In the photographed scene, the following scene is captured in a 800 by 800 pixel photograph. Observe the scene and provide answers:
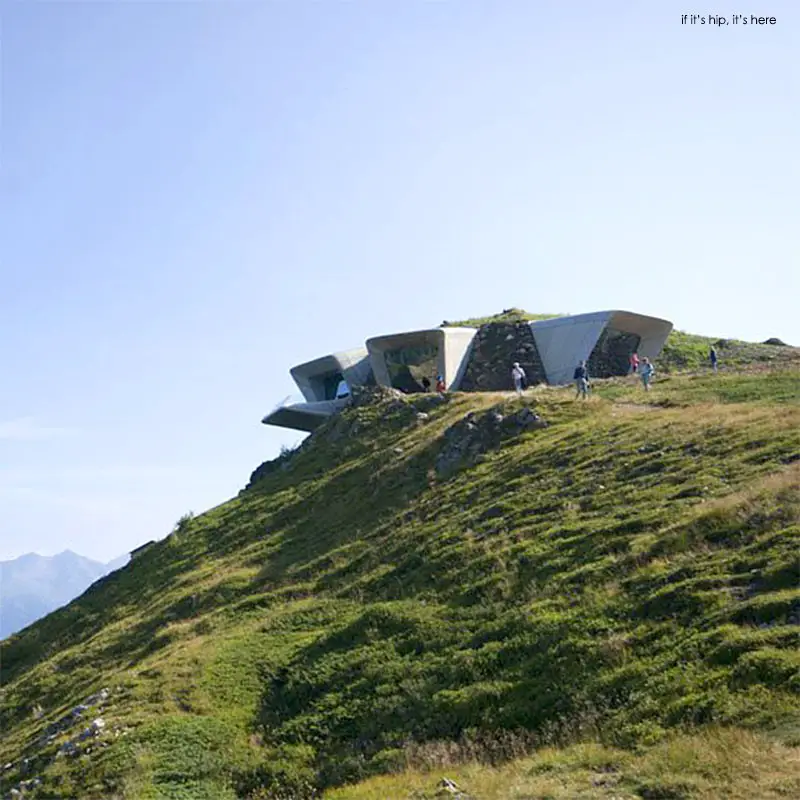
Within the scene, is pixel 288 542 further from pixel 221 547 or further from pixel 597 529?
pixel 597 529

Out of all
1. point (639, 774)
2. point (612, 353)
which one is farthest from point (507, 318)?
point (639, 774)

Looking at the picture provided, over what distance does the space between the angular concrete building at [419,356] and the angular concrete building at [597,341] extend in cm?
432

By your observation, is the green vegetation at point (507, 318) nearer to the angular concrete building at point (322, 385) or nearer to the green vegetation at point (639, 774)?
the angular concrete building at point (322, 385)

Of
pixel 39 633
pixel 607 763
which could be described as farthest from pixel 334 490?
pixel 607 763

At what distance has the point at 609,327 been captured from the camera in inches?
2100

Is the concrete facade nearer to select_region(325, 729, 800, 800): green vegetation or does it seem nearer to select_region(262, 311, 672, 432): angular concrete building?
select_region(262, 311, 672, 432): angular concrete building

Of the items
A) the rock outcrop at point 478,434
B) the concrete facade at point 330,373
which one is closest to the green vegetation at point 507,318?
the concrete facade at point 330,373

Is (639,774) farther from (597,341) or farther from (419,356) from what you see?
(419,356)

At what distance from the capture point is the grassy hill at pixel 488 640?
1170cm

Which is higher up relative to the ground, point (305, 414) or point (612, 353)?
point (305, 414)

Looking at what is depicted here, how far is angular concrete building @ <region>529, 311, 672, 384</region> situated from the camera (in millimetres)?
49656

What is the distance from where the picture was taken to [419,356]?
54.7 m

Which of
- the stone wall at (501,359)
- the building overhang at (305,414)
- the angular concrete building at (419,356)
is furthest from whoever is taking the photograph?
the building overhang at (305,414)

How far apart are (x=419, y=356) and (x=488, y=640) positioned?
39.0m
